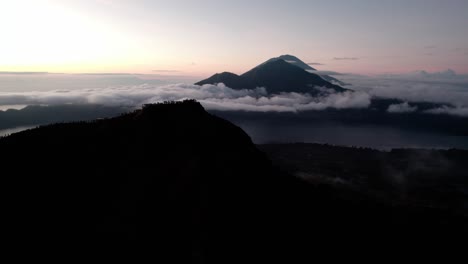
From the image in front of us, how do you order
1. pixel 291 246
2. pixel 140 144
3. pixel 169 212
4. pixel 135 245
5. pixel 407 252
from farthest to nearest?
pixel 407 252
pixel 140 144
pixel 291 246
pixel 169 212
pixel 135 245

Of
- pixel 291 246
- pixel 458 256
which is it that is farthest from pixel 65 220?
pixel 458 256

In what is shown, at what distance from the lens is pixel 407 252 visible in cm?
6956

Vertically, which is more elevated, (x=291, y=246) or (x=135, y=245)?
(x=135, y=245)

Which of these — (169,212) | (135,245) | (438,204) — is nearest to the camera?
(135,245)

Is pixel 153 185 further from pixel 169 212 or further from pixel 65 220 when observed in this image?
pixel 65 220

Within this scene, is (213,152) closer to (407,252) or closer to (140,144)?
(140,144)

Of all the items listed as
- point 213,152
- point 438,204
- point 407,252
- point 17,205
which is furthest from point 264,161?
point 438,204

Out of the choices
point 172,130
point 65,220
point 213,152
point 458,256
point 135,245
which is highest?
point 172,130

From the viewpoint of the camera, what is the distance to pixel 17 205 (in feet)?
149

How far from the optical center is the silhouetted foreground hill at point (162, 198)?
4353cm

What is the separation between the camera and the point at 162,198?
1971 inches

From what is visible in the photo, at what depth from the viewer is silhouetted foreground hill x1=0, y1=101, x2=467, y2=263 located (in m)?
43.5

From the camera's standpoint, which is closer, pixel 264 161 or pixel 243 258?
pixel 243 258

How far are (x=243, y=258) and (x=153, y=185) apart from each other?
1739 centimetres
